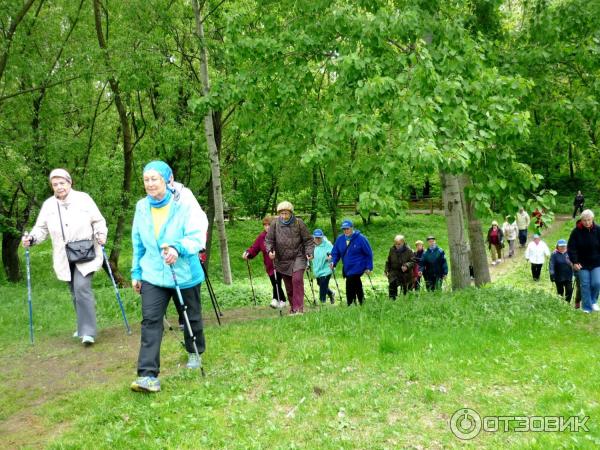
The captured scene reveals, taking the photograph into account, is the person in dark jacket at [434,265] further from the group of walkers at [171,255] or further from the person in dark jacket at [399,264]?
the person in dark jacket at [399,264]

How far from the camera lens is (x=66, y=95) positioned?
18.2 meters

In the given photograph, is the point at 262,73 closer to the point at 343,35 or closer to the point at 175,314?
the point at 343,35

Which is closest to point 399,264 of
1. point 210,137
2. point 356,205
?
point 356,205

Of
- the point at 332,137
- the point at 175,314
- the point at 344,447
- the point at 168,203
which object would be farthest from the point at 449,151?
the point at 175,314

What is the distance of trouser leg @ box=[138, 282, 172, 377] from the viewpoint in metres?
5.24

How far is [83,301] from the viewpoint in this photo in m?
7.50

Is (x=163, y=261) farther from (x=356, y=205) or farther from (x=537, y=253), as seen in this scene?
(x=537, y=253)

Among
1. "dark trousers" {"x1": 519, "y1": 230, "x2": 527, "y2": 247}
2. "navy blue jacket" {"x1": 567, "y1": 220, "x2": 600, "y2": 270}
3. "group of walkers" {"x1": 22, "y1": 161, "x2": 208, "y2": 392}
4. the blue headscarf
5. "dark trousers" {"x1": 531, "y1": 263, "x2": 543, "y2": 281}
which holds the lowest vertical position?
"dark trousers" {"x1": 531, "y1": 263, "x2": 543, "y2": 281}

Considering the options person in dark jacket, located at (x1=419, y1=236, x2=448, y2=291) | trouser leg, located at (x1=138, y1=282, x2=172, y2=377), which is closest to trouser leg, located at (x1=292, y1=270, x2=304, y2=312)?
trouser leg, located at (x1=138, y1=282, x2=172, y2=377)

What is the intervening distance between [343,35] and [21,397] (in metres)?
7.45

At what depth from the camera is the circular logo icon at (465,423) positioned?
4.32 metres

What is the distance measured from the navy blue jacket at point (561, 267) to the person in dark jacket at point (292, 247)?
836 centimetres

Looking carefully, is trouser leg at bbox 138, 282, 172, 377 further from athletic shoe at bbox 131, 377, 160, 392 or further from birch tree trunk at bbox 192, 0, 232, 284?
birch tree trunk at bbox 192, 0, 232, 284

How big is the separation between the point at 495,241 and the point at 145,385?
67.4ft
